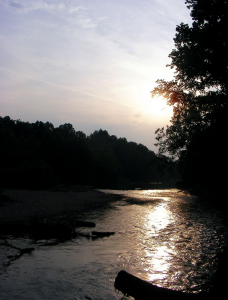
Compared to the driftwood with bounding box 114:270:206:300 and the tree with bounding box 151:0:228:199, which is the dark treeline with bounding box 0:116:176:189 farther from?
the driftwood with bounding box 114:270:206:300

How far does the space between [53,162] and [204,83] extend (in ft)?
186

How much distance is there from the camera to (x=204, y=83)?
22156 mm

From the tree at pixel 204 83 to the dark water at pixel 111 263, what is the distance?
6.55 meters

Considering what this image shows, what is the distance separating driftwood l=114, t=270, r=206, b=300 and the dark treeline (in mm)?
34050

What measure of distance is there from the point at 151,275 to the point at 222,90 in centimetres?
1620

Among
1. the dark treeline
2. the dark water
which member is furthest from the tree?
the dark treeline

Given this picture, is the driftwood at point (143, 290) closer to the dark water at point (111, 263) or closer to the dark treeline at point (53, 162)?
the dark water at point (111, 263)

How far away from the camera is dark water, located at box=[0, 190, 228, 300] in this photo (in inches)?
329

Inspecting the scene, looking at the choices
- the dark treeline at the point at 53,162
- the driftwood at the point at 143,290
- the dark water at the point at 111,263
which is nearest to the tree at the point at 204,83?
the dark water at the point at 111,263

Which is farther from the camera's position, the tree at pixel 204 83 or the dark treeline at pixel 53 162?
the dark treeline at pixel 53 162

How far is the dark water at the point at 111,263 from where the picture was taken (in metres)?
8.36

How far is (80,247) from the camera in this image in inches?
500

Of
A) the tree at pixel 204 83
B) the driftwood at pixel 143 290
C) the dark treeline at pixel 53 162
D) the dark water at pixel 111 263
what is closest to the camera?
the driftwood at pixel 143 290

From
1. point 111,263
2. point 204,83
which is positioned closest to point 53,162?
point 204,83
